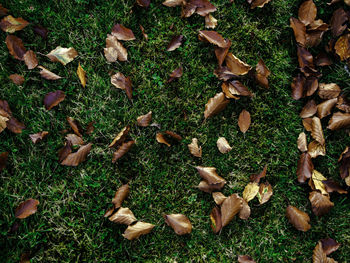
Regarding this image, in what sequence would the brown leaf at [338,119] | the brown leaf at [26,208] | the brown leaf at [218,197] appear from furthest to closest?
the brown leaf at [338,119] → the brown leaf at [218,197] → the brown leaf at [26,208]

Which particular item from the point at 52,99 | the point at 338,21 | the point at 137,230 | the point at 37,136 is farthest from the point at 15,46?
the point at 338,21

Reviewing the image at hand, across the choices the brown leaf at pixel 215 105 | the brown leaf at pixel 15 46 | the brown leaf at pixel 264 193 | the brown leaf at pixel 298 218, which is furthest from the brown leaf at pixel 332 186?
the brown leaf at pixel 15 46

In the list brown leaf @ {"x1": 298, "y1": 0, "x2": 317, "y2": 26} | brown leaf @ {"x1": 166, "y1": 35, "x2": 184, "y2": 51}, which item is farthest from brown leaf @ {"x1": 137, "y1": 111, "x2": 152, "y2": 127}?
brown leaf @ {"x1": 298, "y1": 0, "x2": 317, "y2": 26}

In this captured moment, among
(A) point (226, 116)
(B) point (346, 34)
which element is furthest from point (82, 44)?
(B) point (346, 34)

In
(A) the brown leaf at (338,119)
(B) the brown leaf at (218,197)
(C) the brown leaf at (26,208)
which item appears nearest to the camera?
(C) the brown leaf at (26,208)

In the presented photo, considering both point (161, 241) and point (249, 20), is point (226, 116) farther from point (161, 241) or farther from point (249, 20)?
point (161, 241)

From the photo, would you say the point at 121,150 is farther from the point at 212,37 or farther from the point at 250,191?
the point at 212,37

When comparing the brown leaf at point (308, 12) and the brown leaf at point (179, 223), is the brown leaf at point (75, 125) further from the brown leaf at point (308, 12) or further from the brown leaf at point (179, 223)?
the brown leaf at point (308, 12)
